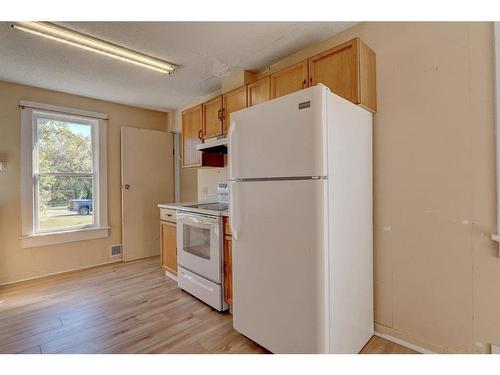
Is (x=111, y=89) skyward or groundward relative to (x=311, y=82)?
skyward

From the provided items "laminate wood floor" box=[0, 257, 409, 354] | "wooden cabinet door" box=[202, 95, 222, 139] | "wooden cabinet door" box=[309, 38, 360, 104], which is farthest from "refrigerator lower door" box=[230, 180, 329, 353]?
"wooden cabinet door" box=[202, 95, 222, 139]

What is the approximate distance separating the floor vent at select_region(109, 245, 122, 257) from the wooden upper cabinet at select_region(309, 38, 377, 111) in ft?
11.5

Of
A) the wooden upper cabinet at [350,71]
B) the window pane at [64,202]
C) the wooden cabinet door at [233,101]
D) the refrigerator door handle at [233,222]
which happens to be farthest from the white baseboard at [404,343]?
the window pane at [64,202]

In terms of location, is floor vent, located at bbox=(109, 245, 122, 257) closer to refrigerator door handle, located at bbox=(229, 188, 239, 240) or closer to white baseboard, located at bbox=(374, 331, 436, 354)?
refrigerator door handle, located at bbox=(229, 188, 239, 240)

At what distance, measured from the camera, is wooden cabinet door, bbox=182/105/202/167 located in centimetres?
308

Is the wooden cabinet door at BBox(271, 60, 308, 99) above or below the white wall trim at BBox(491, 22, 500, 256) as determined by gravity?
above

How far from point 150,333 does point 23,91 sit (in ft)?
10.4

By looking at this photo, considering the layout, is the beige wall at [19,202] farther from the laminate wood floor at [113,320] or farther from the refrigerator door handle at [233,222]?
the refrigerator door handle at [233,222]

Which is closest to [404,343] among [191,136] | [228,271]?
[228,271]

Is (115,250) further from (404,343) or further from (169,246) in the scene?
(404,343)

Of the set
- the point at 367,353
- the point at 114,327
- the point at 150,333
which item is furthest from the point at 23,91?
the point at 367,353

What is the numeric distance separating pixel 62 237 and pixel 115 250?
2.33 ft
